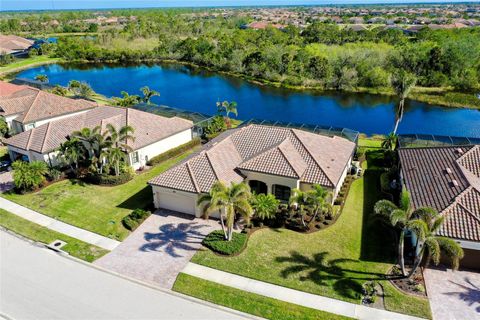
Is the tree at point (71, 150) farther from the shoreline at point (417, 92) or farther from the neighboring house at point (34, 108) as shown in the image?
the shoreline at point (417, 92)

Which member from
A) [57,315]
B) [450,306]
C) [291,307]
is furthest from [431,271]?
[57,315]

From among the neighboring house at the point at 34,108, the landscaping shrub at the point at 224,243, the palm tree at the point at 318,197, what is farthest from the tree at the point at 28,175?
the palm tree at the point at 318,197

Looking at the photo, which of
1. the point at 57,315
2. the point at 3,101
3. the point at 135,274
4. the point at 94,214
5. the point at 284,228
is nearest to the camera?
the point at 57,315

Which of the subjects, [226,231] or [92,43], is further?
[92,43]

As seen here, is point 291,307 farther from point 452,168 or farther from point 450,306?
point 452,168

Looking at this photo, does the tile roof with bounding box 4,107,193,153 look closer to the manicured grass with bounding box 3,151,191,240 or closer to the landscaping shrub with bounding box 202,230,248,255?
the manicured grass with bounding box 3,151,191,240

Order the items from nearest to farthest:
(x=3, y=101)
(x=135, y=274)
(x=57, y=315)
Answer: (x=57, y=315), (x=135, y=274), (x=3, y=101)

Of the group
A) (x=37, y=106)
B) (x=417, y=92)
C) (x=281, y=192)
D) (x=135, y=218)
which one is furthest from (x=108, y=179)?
(x=417, y=92)

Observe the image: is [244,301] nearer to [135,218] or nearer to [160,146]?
[135,218]

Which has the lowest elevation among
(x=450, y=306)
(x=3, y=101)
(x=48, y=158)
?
(x=450, y=306)
